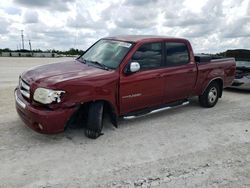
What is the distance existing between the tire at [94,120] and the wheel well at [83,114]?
4.9 inches

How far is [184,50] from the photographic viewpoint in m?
6.52

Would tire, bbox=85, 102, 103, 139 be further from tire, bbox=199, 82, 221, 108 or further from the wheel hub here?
the wheel hub

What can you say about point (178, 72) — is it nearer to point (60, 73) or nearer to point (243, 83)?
point (60, 73)

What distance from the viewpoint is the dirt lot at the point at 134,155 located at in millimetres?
3574

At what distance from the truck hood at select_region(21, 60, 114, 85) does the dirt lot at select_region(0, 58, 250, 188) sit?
1050mm

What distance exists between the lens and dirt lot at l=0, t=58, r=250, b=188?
3.57m

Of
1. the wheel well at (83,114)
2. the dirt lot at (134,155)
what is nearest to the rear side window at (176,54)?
the dirt lot at (134,155)

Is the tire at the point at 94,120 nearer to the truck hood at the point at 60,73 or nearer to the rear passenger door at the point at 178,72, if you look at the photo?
the truck hood at the point at 60,73

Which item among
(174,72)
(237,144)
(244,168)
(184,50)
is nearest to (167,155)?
(244,168)

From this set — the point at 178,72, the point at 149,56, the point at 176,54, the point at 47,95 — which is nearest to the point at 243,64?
the point at 176,54

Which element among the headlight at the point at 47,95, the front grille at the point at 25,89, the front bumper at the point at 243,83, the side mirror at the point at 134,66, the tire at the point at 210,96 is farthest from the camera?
the front bumper at the point at 243,83

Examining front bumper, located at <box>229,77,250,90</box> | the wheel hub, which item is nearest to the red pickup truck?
the wheel hub

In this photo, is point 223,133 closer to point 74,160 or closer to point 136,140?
point 136,140

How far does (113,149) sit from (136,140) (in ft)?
1.84
